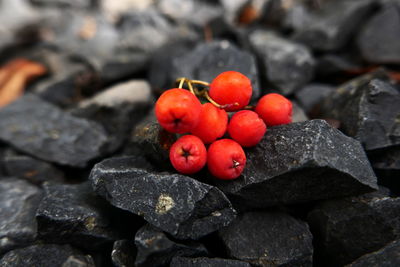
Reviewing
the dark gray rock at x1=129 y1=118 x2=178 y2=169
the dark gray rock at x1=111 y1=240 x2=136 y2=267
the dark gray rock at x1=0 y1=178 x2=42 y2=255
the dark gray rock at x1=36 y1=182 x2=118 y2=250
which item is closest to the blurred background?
the dark gray rock at x1=129 y1=118 x2=178 y2=169

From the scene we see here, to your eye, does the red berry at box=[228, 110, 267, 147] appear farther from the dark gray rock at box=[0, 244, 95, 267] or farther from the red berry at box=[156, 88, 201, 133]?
the dark gray rock at box=[0, 244, 95, 267]

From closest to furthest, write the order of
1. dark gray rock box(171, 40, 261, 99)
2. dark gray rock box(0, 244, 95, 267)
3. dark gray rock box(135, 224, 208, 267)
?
dark gray rock box(135, 224, 208, 267), dark gray rock box(0, 244, 95, 267), dark gray rock box(171, 40, 261, 99)

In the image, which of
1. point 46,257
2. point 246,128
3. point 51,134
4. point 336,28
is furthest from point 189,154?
point 336,28

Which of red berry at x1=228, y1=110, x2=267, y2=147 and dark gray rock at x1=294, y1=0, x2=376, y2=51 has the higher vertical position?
dark gray rock at x1=294, y1=0, x2=376, y2=51

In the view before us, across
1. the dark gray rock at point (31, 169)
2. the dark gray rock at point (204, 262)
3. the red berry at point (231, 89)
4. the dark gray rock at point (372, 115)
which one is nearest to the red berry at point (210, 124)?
the red berry at point (231, 89)

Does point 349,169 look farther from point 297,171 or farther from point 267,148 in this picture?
point 267,148

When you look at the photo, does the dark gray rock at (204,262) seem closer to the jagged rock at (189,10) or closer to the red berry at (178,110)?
the red berry at (178,110)

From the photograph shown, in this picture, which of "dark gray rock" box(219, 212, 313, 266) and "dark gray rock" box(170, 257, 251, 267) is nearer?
"dark gray rock" box(170, 257, 251, 267)

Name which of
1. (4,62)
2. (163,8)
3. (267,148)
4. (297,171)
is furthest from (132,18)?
(297,171)
